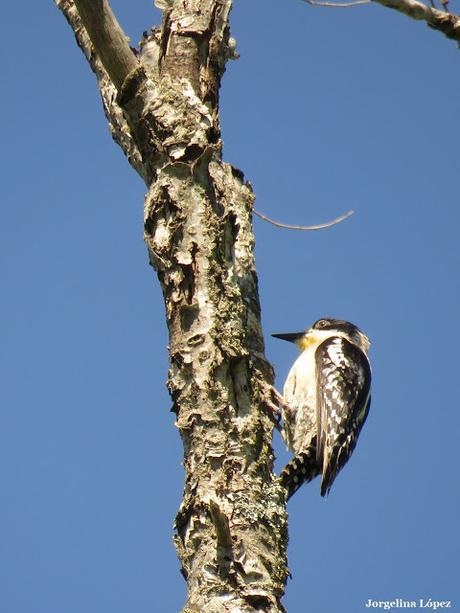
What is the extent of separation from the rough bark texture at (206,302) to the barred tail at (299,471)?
119 cm

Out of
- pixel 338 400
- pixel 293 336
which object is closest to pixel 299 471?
pixel 338 400

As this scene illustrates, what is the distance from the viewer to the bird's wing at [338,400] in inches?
223

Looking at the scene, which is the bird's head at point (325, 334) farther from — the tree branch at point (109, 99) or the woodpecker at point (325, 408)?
the tree branch at point (109, 99)

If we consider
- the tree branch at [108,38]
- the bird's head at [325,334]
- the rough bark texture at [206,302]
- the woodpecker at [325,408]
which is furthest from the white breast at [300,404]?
the tree branch at [108,38]

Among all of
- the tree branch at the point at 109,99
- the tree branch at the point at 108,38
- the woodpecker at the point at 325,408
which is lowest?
the woodpecker at the point at 325,408

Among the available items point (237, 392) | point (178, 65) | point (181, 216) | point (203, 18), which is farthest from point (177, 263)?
point (203, 18)

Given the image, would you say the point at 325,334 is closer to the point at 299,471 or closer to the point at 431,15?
the point at 299,471

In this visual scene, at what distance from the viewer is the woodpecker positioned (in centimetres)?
551

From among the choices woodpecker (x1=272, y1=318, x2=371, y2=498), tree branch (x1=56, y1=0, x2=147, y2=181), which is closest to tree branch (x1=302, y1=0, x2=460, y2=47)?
tree branch (x1=56, y1=0, x2=147, y2=181)

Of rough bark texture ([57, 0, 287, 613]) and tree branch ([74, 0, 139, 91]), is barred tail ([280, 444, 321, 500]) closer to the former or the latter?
rough bark texture ([57, 0, 287, 613])

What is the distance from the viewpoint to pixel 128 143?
197 inches

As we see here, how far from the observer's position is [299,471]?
5.46 m

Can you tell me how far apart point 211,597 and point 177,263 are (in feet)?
4.66

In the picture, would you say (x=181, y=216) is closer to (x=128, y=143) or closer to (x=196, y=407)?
(x=196, y=407)
